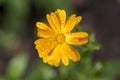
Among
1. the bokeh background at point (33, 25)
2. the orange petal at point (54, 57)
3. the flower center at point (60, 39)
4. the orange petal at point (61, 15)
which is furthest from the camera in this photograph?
the bokeh background at point (33, 25)

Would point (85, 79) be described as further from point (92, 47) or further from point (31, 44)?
point (31, 44)

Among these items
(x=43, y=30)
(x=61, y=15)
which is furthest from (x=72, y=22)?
(x=43, y=30)

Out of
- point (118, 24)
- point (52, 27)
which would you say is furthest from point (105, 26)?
point (52, 27)

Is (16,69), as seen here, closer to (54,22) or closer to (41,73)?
(41,73)

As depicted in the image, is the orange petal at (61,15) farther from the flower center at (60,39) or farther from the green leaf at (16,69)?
the green leaf at (16,69)

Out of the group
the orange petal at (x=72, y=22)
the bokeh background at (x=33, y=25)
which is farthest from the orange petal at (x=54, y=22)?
the bokeh background at (x=33, y=25)

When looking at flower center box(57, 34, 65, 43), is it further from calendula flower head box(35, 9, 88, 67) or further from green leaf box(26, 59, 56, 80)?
green leaf box(26, 59, 56, 80)

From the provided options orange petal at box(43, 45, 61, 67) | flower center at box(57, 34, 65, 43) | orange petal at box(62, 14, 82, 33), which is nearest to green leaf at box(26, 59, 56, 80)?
flower center at box(57, 34, 65, 43)
